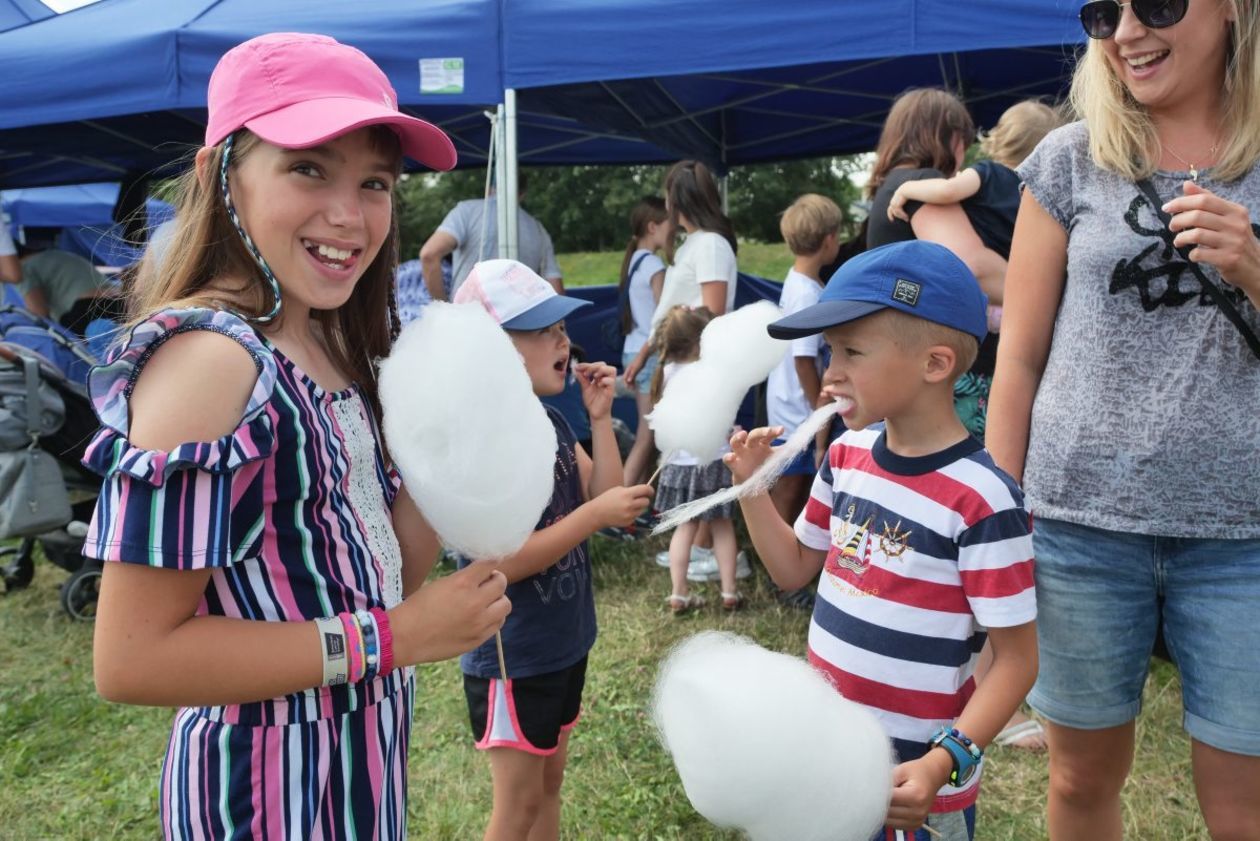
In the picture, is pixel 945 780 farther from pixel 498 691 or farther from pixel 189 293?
pixel 189 293

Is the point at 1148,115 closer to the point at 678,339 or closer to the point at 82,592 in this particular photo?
the point at 678,339

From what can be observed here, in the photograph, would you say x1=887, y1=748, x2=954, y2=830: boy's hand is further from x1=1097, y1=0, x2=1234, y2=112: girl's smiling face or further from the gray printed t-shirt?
x1=1097, y1=0, x2=1234, y2=112: girl's smiling face

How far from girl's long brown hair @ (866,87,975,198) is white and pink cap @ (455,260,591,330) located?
1288 mm

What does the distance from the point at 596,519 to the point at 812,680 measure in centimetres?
60

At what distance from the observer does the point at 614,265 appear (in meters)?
14.6

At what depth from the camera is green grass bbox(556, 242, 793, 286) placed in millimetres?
11875

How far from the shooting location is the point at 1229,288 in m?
1.38

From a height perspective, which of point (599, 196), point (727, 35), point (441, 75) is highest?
point (599, 196)

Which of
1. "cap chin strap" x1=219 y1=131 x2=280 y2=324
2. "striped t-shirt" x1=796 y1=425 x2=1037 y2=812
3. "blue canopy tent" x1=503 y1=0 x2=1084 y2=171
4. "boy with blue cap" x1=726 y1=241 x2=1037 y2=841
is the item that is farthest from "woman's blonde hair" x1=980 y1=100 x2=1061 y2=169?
"cap chin strap" x1=219 y1=131 x2=280 y2=324

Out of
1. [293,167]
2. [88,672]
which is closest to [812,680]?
[293,167]

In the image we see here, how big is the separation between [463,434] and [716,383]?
2.83 feet

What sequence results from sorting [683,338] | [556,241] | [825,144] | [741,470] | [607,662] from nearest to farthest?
[741,470], [683,338], [607,662], [825,144], [556,241]

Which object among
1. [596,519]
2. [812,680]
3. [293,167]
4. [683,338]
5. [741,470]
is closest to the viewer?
[293,167]

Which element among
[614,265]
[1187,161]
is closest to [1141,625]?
[1187,161]
